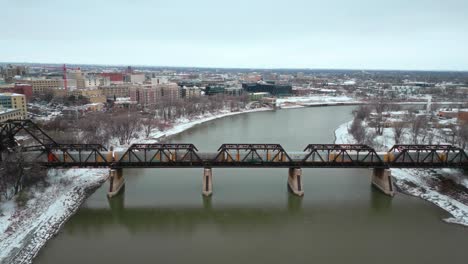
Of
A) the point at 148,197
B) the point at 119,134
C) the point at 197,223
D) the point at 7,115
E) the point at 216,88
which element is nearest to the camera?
the point at 197,223

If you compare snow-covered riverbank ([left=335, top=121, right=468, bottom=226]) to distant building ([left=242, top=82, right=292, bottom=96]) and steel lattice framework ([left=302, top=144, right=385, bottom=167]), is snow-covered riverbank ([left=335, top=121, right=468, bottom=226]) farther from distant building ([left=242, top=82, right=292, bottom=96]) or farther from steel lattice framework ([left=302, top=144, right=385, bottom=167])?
distant building ([left=242, top=82, right=292, bottom=96])

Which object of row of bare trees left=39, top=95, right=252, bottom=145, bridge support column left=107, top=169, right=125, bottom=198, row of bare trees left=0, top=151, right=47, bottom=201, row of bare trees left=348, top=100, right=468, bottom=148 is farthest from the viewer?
row of bare trees left=39, top=95, right=252, bottom=145

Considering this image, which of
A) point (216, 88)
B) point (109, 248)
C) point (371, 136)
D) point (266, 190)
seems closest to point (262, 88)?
point (216, 88)

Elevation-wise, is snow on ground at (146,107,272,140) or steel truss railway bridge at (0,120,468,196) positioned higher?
steel truss railway bridge at (0,120,468,196)

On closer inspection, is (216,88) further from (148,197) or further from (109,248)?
(109,248)

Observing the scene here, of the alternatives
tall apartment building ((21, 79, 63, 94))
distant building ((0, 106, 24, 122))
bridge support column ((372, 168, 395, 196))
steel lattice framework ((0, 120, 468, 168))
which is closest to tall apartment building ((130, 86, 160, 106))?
tall apartment building ((21, 79, 63, 94))
